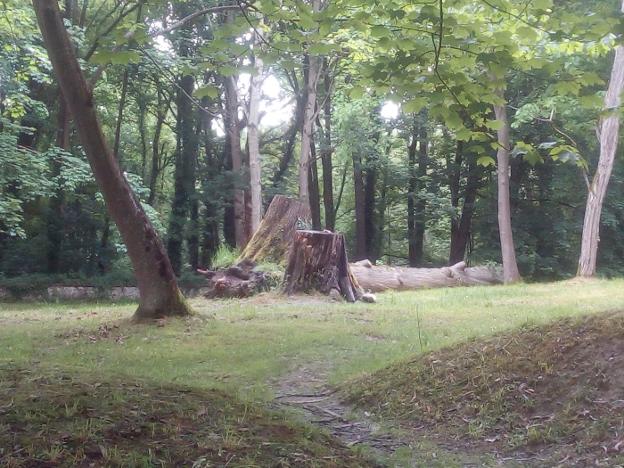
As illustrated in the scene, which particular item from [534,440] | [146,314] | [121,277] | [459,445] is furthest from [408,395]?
[121,277]

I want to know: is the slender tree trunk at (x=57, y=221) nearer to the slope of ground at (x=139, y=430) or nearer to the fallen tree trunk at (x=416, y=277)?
the fallen tree trunk at (x=416, y=277)

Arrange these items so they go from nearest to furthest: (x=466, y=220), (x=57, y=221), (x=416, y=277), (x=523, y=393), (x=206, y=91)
A: (x=523, y=393) → (x=206, y=91) → (x=416, y=277) → (x=57, y=221) → (x=466, y=220)

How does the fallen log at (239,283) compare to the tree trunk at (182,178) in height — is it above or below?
below

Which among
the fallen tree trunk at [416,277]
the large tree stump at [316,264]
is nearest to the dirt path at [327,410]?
the large tree stump at [316,264]

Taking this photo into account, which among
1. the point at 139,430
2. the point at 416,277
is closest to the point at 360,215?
the point at 416,277

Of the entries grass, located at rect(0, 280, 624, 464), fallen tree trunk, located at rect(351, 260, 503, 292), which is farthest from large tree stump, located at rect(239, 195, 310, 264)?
grass, located at rect(0, 280, 624, 464)

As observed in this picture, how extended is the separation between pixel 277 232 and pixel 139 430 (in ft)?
43.6

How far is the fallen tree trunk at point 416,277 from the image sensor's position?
1828cm

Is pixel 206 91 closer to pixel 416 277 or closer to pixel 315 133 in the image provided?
pixel 416 277

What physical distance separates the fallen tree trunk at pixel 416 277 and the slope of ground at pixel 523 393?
1181 centimetres

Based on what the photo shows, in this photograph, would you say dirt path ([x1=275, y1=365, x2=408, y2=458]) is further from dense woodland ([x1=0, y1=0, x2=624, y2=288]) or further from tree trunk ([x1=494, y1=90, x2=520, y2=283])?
tree trunk ([x1=494, y1=90, x2=520, y2=283])

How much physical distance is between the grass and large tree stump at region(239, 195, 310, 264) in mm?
2530

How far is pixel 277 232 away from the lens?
17.0 m

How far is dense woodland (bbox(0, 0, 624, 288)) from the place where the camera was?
5.16 m
